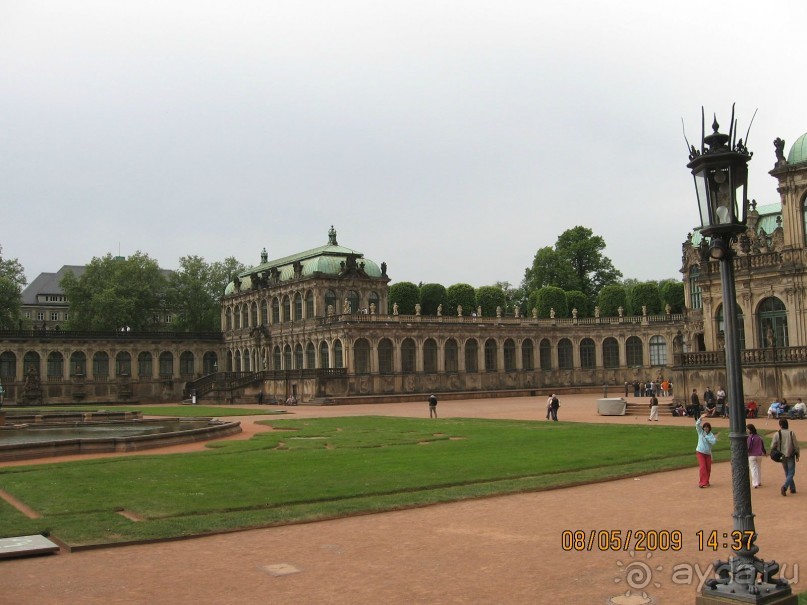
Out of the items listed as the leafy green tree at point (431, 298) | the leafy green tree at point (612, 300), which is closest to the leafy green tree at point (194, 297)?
the leafy green tree at point (431, 298)

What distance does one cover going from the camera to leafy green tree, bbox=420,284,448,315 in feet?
345

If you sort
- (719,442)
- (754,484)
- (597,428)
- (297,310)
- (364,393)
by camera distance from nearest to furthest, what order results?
(754,484), (719,442), (597,428), (364,393), (297,310)

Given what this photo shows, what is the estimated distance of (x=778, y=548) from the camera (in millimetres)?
12805

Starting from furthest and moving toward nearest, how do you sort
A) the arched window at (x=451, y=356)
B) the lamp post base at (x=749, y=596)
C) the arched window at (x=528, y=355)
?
the arched window at (x=528, y=355)
the arched window at (x=451, y=356)
the lamp post base at (x=749, y=596)

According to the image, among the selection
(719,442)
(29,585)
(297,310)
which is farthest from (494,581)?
(297,310)

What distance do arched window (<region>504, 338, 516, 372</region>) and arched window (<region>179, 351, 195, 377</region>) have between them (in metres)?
36.9

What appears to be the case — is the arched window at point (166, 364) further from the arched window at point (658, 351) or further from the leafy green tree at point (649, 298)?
the leafy green tree at point (649, 298)

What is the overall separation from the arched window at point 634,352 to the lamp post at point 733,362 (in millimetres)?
82911

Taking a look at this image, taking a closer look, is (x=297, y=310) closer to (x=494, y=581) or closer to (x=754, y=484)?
(x=754, y=484)

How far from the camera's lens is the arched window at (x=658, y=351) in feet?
290

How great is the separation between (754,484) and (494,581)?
10711 millimetres

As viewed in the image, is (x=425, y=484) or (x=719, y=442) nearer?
(x=425, y=484)

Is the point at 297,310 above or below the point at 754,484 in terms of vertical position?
above

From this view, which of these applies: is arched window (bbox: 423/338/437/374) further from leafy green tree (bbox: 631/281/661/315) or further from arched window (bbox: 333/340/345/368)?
leafy green tree (bbox: 631/281/661/315)
